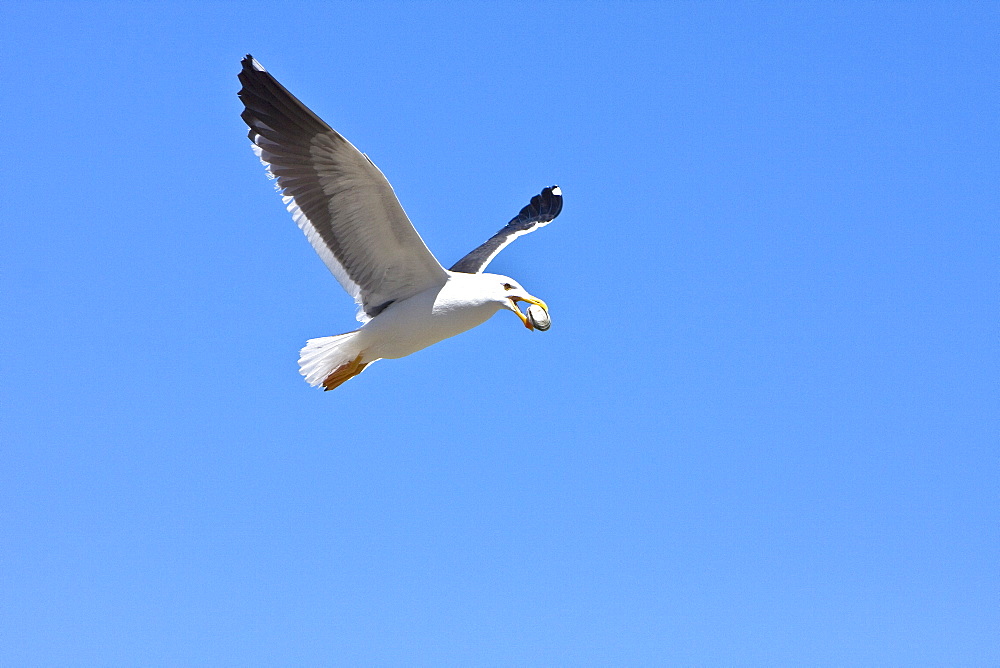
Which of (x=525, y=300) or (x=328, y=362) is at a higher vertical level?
(x=525, y=300)

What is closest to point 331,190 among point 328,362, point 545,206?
point 328,362

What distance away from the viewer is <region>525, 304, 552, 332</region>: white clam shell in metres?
8.33

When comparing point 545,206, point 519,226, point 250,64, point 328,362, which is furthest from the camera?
point 545,206

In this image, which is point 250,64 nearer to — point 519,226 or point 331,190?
point 331,190

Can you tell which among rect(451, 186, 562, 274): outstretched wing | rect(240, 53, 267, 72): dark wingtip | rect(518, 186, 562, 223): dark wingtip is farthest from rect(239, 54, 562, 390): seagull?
rect(518, 186, 562, 223): dark wingtip

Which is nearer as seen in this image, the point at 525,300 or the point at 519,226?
the point at 525,300

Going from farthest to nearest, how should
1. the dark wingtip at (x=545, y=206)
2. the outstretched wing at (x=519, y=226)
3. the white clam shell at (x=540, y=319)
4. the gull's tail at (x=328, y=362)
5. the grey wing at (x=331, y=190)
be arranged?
the dark wingtip at (x=545, y=206)
the outstretched wing at (x=519, y=226)
the gull's tail at (x=328, y=362)
the white clam shell at (x=540, y=319)
the grey wing at (x=331, y=190)

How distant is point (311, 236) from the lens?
8445 mm

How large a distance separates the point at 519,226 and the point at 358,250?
397 cm

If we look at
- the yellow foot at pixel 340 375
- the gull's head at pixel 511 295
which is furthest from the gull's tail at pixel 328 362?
the gull's head at pixel 511 295

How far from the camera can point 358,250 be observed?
8.52 meters

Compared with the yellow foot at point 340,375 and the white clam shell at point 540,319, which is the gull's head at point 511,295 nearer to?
the white clam shell at point 540,319

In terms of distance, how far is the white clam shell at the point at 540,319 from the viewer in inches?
328

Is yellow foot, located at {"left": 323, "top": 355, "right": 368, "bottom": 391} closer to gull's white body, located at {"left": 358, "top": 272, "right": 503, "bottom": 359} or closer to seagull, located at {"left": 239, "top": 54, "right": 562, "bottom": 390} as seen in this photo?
seagull, located at {"left": 239, "top": 54, "right": 562, "bottom": 390}
